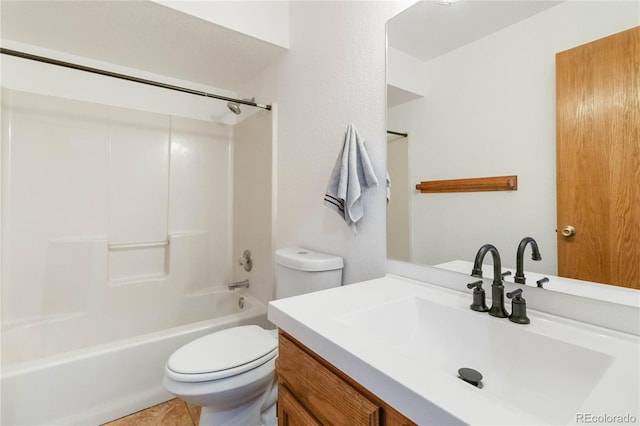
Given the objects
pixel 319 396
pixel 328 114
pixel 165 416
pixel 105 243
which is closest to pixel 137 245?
pixel 105 243

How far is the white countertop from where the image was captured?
41 centimetres

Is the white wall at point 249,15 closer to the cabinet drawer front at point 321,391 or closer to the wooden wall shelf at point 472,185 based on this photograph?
the wooden wall shelf at point 472,185

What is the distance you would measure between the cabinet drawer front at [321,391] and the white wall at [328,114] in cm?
58

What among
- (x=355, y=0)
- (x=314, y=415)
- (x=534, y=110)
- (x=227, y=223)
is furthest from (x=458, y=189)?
(x=227, y=223)

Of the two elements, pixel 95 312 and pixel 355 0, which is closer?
pixel 355 0

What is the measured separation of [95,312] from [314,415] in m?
1.99

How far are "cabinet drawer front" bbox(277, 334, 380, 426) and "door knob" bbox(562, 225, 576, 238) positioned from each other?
25.7 inches

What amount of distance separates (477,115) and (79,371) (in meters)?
1.99

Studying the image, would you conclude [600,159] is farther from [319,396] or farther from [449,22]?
[319,396]

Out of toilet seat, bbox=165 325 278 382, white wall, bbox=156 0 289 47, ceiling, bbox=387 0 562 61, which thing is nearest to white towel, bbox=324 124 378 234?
ceiling, bbox=387 0 562 61

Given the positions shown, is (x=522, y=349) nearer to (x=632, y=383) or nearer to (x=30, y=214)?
(x=632, y=383)

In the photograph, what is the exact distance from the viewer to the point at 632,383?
479 millimetres

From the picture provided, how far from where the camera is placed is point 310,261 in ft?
4.35

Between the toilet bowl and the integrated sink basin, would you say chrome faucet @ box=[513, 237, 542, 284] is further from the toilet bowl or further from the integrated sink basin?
the toilet bowl
